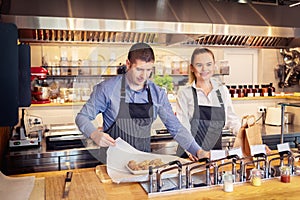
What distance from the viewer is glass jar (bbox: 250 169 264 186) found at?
1.29 m

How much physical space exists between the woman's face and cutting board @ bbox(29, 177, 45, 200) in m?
1.10

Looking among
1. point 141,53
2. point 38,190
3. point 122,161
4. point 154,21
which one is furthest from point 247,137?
point 154,21

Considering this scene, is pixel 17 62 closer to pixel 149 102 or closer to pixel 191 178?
pixel 191 178

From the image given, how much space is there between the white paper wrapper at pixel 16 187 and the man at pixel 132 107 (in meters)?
0.43

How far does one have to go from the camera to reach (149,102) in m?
1.79

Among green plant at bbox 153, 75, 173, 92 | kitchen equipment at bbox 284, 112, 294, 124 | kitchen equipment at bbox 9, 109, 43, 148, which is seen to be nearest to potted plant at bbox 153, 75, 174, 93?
green plant at bbox 153, 75, 173, 92

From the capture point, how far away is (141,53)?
1770 millimetres

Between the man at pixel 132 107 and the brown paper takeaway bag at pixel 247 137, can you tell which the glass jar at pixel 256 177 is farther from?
the man at pixel 132 107

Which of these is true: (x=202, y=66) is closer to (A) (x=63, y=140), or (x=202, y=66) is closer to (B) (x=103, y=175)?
(B) (x=103, y=175)

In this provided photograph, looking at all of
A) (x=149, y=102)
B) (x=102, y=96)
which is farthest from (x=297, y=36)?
(x=102, y=96)

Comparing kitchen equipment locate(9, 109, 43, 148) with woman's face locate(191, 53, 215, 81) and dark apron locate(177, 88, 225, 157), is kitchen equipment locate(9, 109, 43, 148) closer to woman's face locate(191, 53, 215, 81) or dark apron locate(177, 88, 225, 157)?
dark apron locate(177, 88, 225, 157)

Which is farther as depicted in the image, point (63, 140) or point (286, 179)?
point (63, 140)

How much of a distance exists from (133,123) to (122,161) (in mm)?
382

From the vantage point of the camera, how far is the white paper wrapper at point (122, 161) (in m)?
1.33
